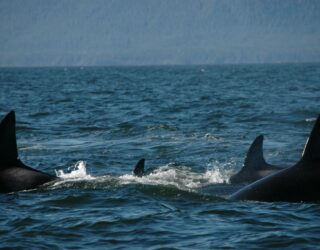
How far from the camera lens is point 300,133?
2370 centimetres

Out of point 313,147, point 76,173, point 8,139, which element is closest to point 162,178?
point 76,173

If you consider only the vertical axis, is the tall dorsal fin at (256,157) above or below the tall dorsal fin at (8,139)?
below

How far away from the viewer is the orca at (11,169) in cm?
1377

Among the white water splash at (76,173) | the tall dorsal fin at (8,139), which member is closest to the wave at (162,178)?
the white water splash at (76,173)

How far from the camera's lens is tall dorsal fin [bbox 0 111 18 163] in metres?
13.7

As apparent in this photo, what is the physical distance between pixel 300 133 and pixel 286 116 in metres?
5.65

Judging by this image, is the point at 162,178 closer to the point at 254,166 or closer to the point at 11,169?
the point at 254,166

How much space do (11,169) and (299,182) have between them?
194 inches

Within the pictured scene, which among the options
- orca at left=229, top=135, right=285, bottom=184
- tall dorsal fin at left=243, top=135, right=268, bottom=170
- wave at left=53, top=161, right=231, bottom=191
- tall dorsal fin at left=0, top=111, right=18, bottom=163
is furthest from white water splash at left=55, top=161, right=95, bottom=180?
tall dorsal fin at left=243, top=135, right=268, bottom=170

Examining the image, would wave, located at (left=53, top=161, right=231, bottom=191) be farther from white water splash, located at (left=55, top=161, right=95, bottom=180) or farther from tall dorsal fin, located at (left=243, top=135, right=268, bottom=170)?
→ tall dorsal fin, located at (left=243, top=135, right=268, bottom=170)

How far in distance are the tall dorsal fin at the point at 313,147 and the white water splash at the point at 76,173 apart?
507 centimetres

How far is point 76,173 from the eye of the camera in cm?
1641

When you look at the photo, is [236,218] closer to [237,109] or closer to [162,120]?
[162,120]

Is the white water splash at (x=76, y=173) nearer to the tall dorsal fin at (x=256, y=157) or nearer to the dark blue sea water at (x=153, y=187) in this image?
the dark blue sea water at (x=153, y=187)
